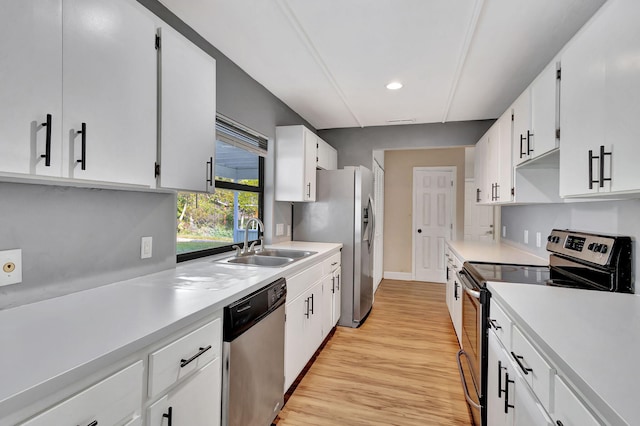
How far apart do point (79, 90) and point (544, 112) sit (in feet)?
7.51

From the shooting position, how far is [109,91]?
1177 millimetres

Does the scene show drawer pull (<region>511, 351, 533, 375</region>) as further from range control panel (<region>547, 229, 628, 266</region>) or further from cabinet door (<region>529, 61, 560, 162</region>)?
cabinet door (<region>529, 61, 560, 162</region>)

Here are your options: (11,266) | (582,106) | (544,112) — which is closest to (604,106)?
(582,106)

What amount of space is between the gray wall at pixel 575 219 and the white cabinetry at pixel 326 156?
2168mm

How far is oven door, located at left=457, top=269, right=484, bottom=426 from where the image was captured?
5.81 ft

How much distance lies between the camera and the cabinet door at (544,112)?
173cm

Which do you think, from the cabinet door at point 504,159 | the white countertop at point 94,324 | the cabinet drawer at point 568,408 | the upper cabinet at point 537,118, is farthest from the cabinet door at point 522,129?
the white countertop at point 94,324

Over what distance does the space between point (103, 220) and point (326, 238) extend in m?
2.41

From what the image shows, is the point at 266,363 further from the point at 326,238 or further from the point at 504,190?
the point at 504,190

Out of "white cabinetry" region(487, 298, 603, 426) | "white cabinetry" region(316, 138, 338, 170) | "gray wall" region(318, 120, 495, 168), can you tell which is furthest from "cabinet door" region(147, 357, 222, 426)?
"gray wall" region(318, 120, 495, 168)

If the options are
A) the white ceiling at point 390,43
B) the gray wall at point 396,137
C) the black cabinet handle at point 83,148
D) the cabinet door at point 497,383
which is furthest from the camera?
the gray wall at point 396,137

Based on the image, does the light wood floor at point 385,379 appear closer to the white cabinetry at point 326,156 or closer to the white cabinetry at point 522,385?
the white cabinetry at point 522,385

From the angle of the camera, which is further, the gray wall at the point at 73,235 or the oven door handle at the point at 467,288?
the oven door handle at the point at 467,288

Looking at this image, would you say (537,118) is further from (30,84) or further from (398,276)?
(398,276)
